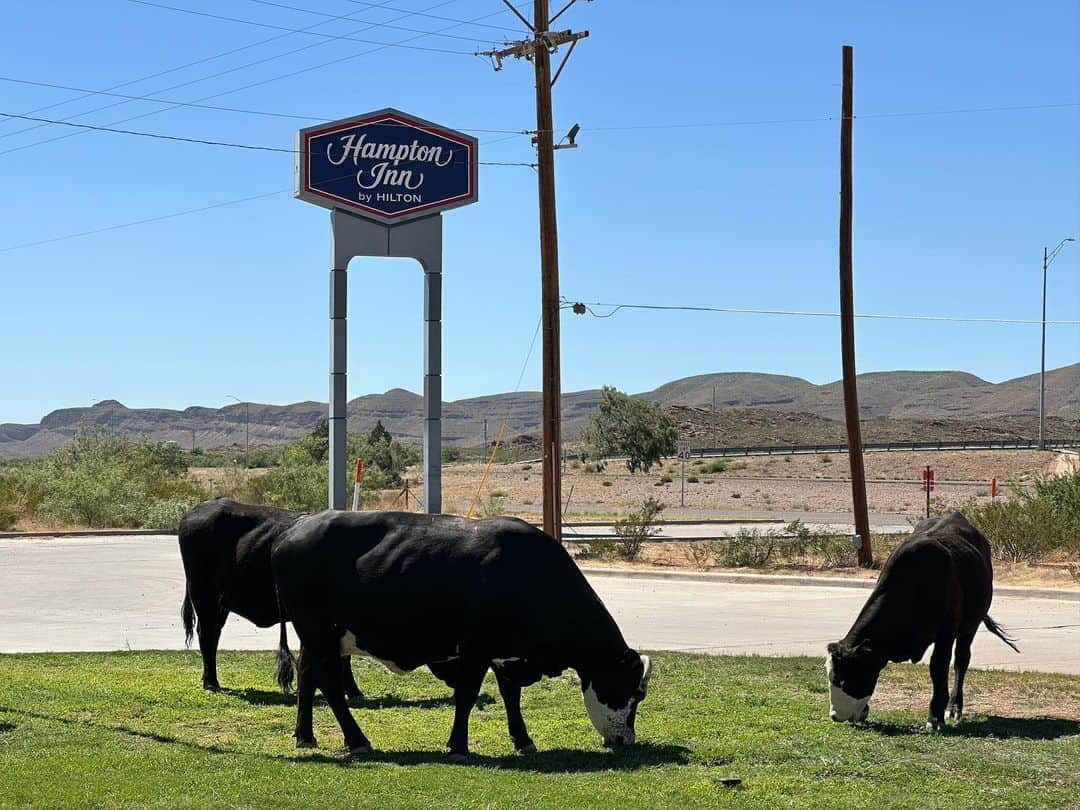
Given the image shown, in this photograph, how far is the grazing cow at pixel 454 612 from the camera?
9.77 m

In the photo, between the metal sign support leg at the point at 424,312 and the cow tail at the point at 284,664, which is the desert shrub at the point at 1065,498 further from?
the cow tail at the point at 284,664

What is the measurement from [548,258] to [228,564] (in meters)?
16.5

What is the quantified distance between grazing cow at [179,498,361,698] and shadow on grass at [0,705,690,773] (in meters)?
2.59

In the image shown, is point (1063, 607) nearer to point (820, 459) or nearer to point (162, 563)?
point (162, 563)

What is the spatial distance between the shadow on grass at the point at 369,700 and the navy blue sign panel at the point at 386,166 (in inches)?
504

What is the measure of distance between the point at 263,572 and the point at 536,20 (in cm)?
1819

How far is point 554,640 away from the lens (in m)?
9.79

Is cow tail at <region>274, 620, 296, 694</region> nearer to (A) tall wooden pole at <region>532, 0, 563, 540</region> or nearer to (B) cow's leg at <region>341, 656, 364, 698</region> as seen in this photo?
(B) cow's leg at <region>341, 656, 364, 698</region>

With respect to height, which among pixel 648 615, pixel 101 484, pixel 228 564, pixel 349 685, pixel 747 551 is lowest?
pixel 648 615

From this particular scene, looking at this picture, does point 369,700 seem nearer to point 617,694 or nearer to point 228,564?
point 228,564

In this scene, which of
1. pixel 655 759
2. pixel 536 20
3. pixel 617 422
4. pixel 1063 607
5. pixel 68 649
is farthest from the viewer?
pixel 617 422

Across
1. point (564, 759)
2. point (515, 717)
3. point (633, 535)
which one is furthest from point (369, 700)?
point (633, 535)

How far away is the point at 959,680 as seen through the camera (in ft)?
38.9

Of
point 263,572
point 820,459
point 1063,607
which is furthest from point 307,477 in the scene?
point 820,459
